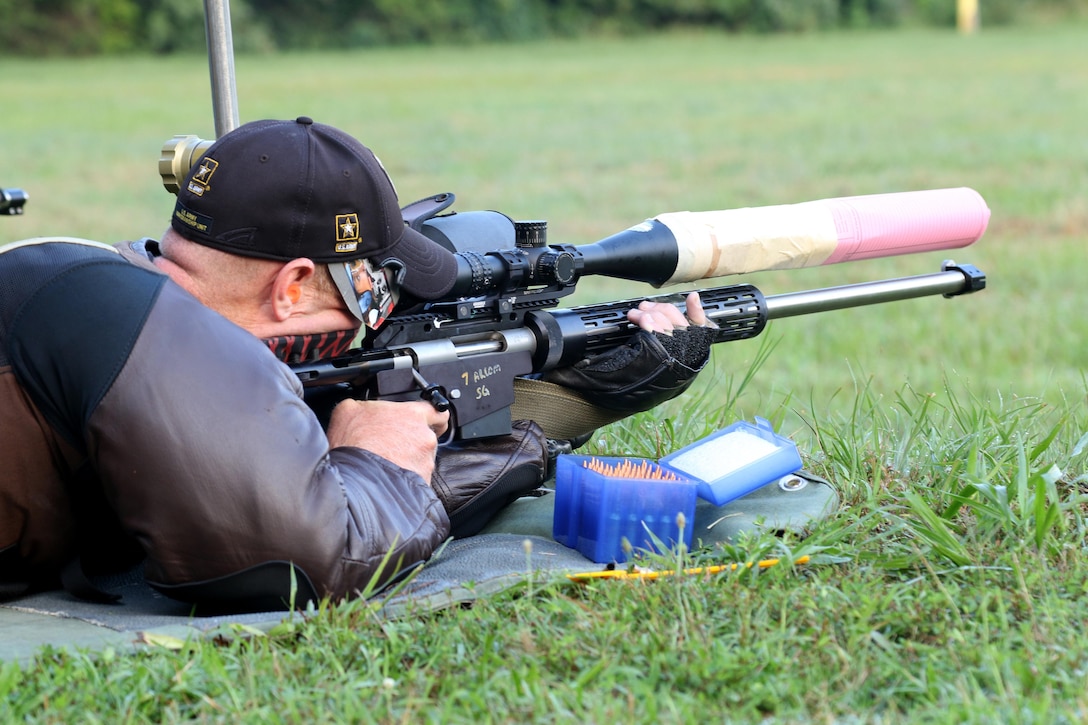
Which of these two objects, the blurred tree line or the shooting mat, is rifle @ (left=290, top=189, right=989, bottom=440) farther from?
the blurred tree line

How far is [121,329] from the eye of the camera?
2779 mm

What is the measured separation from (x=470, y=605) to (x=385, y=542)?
261 mm

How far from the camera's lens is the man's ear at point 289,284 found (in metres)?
3.12

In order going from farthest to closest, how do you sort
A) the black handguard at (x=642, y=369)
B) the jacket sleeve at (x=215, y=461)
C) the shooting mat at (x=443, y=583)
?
1. the black handguard at (x=642, y=369)
2. the shooting mat at (x=443, y=583)
3. the jacket sleeve at (x=215, y=461)

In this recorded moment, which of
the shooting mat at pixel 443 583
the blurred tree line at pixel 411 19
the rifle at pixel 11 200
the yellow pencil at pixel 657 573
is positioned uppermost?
the blurred tree line at pixel 411 19

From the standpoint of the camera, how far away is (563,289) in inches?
150

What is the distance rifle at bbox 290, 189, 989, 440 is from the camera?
354 centimetres

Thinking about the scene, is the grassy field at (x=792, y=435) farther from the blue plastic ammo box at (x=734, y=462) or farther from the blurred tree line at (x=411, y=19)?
the blurred tree line at (x=411, y=19)

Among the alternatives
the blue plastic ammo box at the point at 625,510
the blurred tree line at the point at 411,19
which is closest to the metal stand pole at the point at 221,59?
the blue plastic ammo box at the point at 625,510

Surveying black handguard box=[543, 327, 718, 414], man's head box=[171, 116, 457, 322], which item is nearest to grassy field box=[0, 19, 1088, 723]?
black handguard box=[543, 327, 718, 414]

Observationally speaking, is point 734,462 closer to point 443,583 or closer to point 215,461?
point 443,583

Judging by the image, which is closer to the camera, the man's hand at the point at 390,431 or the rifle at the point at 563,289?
the man's hand at the point at 390,431

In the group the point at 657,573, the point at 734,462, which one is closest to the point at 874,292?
the point at 734,462

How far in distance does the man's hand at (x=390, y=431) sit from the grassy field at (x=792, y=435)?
45 cm
